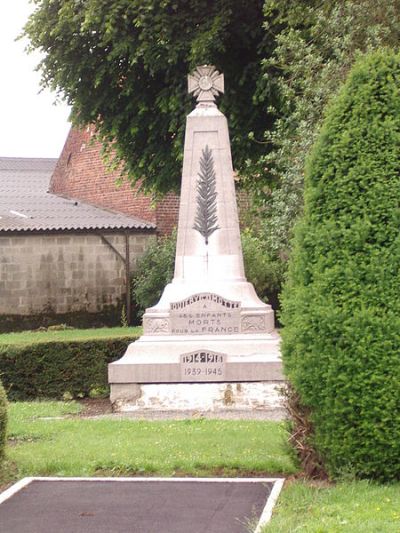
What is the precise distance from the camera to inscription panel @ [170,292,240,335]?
→ 44.1 feet

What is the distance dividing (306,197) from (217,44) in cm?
1161

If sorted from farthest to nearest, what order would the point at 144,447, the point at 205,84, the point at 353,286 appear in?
the point at 205,84, the point at 144,447, the point at 353,286

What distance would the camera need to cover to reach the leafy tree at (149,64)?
18.6 meters

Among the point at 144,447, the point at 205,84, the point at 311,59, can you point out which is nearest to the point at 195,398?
the point at 144,447

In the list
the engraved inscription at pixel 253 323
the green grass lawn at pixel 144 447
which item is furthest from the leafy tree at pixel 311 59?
the green grass lawn at pixel 144 447

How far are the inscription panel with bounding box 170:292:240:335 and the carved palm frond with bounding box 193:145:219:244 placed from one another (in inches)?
38.5

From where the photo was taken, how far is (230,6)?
61.1 feet

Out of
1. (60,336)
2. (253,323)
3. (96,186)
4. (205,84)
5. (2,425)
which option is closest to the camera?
(2,425)

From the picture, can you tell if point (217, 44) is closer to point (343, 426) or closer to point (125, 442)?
point (125, 442)

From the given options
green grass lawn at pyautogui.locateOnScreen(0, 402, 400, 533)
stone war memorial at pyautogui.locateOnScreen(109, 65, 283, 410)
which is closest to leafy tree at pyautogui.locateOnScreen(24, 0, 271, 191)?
stone war memorial at pyautogui.locateOnScreen(109, 65, 283, 410)

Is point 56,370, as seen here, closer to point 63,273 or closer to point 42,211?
point 63,273

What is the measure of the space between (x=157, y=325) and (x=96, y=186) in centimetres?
1880

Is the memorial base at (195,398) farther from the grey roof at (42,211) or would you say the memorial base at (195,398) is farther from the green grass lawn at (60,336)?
the grey roof at (42,211)

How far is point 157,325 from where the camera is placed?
1355 cm
